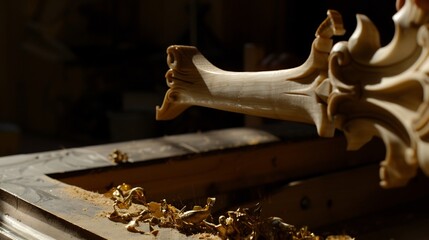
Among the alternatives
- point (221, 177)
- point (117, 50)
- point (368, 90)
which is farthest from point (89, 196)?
point (117, 50)

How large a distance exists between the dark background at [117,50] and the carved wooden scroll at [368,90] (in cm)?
365

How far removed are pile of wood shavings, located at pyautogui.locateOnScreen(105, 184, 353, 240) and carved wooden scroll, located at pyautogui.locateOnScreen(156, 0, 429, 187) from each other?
0.19 meters


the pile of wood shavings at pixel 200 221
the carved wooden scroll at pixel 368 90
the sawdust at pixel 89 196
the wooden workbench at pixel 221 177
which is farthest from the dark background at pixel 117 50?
the carved wooden scroll at pixel 368 90

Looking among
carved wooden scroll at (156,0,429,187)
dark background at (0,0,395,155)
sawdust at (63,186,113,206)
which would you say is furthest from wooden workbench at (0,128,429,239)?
dark background at (0,0,395,155)

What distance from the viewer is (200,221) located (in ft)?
4.87

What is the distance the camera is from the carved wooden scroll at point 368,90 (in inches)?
42.4

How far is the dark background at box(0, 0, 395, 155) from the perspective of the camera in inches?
213

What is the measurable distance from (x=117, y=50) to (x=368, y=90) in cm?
510

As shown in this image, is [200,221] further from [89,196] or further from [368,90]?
[368,90]

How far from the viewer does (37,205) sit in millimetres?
1671

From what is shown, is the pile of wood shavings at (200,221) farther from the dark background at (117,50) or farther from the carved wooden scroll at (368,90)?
the dark background at (117,50)

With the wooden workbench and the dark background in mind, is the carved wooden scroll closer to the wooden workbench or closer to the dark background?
the wooden workbench

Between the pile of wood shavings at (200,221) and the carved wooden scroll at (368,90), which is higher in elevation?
the carved wooden scroll at (368,90)

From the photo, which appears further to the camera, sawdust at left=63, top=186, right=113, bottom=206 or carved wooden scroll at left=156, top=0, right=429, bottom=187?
sawdust at left=63, top=186, right=113, bottom=206
